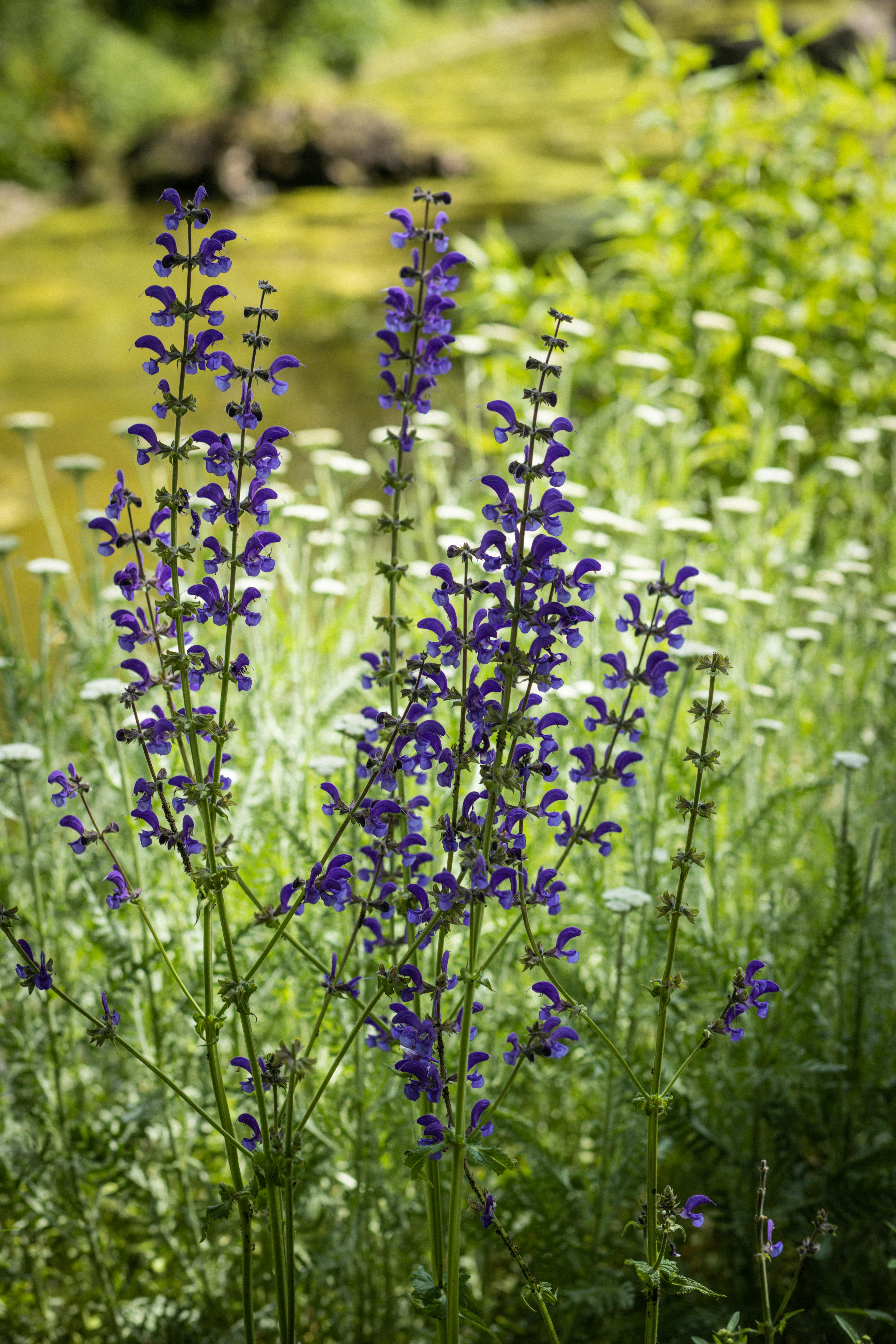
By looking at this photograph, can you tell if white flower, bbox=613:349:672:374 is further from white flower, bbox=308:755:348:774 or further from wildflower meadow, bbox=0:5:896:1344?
white flower, bbox=308:755:348:774

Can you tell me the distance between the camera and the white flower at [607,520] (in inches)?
102

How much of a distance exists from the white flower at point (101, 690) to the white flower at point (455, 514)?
103 cm

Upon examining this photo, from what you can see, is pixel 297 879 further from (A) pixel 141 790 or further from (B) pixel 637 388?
(B) pixel 637 388

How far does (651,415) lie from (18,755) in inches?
83.6

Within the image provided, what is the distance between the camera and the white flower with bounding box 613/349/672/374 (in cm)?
361

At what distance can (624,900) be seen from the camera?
1.73 meters

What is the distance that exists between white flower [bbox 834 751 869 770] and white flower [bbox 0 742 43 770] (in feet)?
4.52

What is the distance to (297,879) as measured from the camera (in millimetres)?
1206

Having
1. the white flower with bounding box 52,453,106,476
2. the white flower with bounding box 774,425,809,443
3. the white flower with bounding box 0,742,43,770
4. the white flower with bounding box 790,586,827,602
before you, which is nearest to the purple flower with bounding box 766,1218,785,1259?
the white flower with bounding box 0,742,43,770

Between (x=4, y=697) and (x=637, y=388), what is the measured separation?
3.06 meters

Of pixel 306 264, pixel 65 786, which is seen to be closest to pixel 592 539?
pixel 65 786

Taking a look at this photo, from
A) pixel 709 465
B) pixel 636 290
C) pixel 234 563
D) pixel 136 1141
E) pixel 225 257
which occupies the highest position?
pixel 636 290

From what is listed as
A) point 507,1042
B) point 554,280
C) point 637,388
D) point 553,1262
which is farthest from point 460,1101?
point 554,280

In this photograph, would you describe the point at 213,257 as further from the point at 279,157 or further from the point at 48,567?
the point at 279,157
